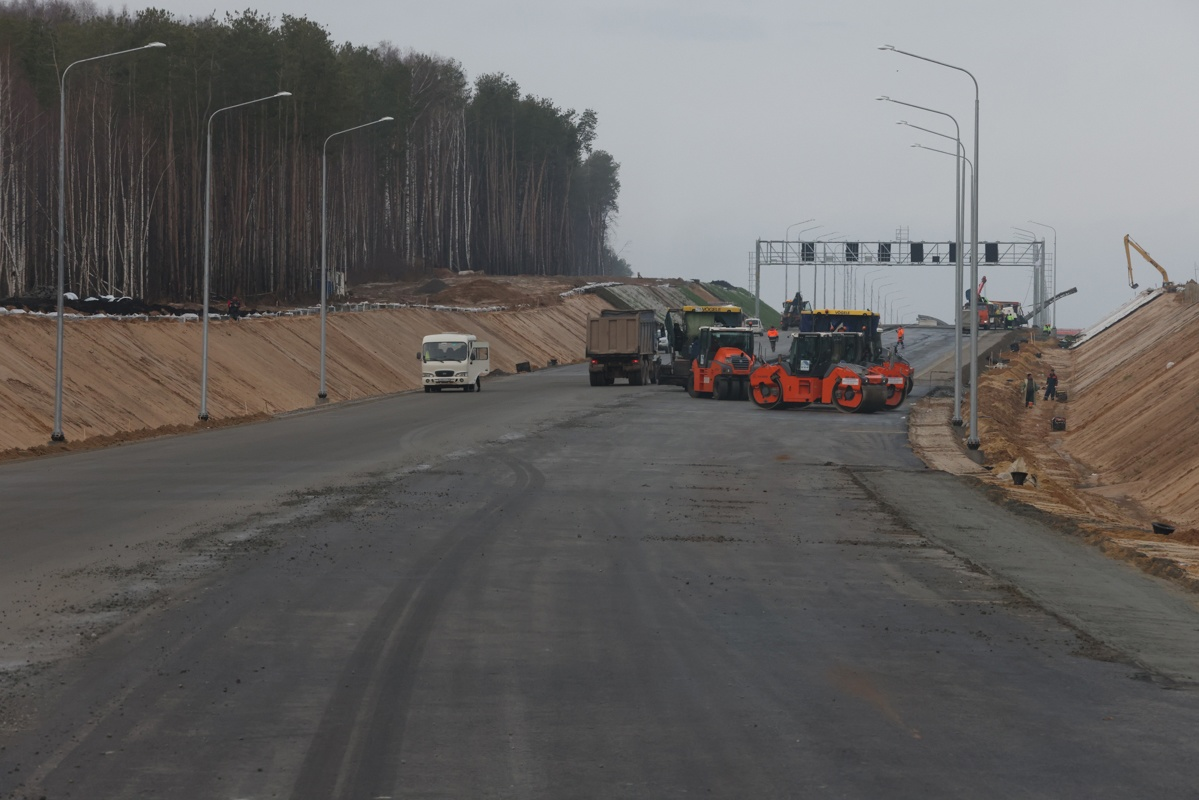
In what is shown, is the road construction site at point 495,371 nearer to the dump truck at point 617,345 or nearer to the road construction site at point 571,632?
the road construction site at point 571,632

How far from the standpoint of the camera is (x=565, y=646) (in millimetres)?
11711

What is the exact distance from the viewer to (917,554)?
57.6ft

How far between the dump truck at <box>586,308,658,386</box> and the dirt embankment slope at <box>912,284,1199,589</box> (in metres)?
12.0

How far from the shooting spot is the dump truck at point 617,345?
185ft

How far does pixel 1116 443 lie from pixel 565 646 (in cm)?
3367

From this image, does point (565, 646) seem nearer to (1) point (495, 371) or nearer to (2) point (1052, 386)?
(2) point (1052, 386)

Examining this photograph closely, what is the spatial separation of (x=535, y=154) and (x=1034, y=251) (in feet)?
173

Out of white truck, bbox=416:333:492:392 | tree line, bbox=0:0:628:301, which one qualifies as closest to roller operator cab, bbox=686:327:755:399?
white truck, bbox=416:333:492:392

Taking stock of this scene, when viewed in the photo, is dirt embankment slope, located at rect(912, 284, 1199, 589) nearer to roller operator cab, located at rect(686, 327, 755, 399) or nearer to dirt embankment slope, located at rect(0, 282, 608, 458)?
roller operator cab, located at rect(686, 327, 755, 399)

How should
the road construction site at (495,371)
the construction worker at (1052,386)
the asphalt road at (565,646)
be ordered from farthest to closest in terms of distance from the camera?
the construction worker at (1052,386) < the road construction site at (495,371) < the asphalt road at (565,646)

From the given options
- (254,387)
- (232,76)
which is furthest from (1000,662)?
(232,76)

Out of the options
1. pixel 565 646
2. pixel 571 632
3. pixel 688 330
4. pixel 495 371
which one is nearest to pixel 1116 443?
pixel 688 330

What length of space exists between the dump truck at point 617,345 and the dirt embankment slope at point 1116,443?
12.0 metres

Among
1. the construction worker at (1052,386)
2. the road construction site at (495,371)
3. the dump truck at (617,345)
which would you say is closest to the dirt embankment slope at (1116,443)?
the road construction site at (495,371)
